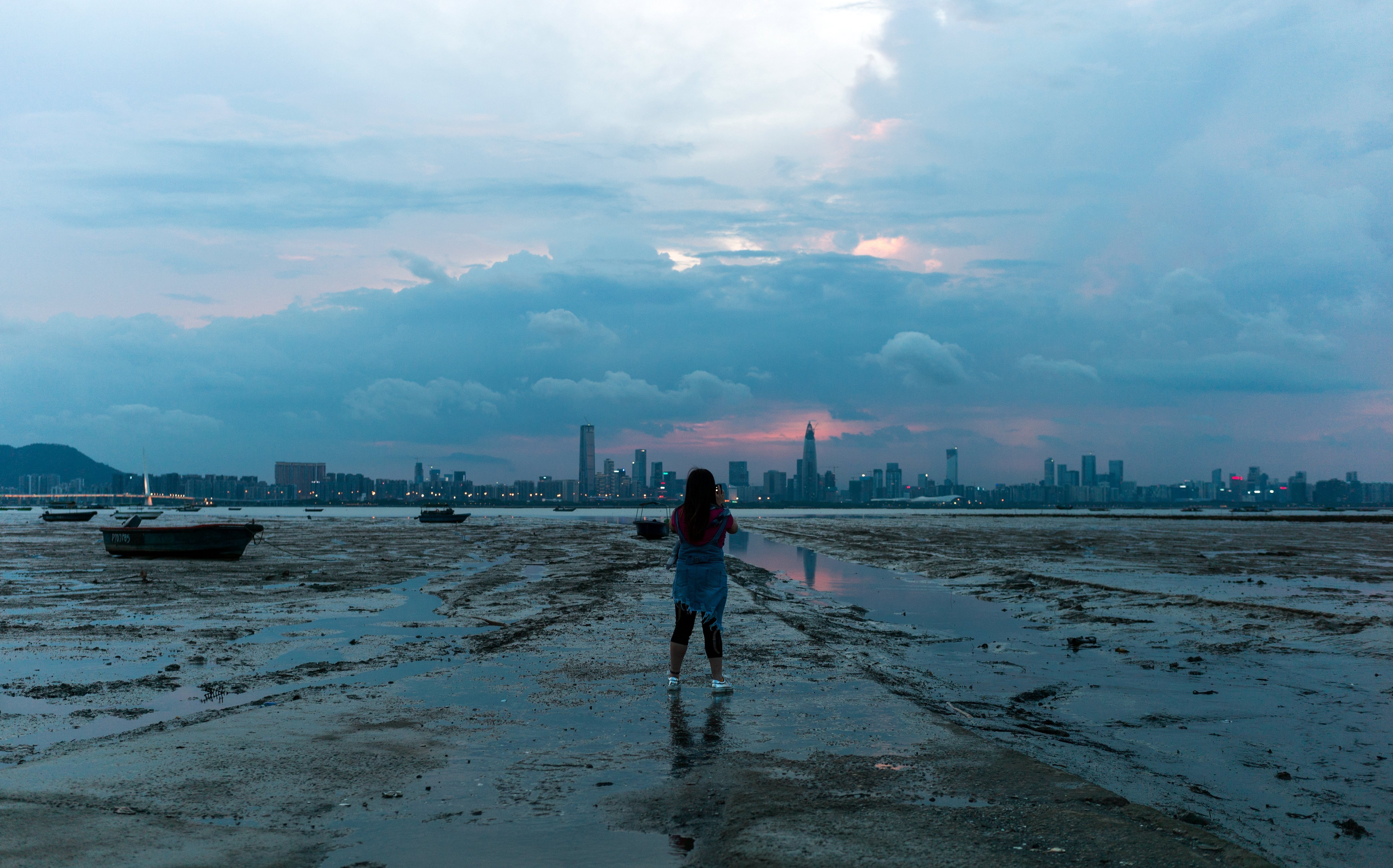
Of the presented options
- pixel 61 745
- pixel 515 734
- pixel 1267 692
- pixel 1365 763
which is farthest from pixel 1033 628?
pixel 61 745

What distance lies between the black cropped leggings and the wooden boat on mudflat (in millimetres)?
29233

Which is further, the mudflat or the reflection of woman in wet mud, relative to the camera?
the reflection of woman in wet mud

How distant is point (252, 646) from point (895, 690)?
986 centimetres

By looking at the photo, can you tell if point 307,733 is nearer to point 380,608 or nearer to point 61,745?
point 61,745

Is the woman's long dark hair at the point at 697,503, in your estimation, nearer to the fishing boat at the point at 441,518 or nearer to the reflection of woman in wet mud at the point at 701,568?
the reflection of woman in wet mud at the point at 701,568

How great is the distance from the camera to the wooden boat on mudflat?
109 feet

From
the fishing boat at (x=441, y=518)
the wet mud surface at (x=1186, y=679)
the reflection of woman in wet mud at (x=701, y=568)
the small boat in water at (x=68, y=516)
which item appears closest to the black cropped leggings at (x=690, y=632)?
the reflection of woman in wet mud at (x=701, y=568)

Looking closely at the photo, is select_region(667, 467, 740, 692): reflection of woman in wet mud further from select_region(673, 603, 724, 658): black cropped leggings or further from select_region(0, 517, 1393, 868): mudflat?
select_region(0, 517, 1393, 868): mudflat

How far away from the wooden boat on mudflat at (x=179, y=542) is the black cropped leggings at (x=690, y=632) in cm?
2923

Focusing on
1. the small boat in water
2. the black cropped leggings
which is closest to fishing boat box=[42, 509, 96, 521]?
the small boat in water

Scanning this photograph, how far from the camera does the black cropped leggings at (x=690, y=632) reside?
975 cm

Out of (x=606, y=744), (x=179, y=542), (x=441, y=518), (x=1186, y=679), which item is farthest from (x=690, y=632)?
(x=441, y=518)

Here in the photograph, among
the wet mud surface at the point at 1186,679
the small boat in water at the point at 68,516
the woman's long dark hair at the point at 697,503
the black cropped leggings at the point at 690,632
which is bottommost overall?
the small boat in water at the point at 68,516

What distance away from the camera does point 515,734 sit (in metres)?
7.88
